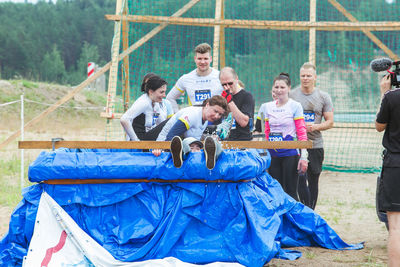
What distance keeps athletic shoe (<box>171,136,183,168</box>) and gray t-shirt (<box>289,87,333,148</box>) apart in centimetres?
228

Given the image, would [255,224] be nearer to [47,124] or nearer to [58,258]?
[58,258]

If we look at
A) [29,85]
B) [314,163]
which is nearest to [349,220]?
[314,163]

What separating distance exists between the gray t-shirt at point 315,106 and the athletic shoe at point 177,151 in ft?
7.48

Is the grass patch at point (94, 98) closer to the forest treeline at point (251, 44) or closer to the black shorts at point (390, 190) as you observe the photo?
the forest treeline at point (251, 44)

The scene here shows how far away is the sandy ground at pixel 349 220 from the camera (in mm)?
4582

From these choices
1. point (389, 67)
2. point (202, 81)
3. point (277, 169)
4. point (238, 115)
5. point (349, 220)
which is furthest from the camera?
point (349, 220)

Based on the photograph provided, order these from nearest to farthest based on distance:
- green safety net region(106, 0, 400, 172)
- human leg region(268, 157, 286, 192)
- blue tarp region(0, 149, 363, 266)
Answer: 1. blue tarp region(0, 149, 363, 266)
2. human leg region(268, 157, 286, 192)
3. green safety net region(106, 0, 400, 172)

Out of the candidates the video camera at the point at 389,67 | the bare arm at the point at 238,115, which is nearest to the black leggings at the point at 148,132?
the bare arm at the point at 238,115

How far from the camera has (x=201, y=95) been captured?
564 cm

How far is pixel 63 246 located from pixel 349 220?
3799 mm

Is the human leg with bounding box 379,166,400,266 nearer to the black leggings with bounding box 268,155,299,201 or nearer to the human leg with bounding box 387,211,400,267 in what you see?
the human leg with bounding box 387,211,400,267

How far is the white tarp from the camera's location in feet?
12.9

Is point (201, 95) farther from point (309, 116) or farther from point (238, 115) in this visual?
point (309, 116)

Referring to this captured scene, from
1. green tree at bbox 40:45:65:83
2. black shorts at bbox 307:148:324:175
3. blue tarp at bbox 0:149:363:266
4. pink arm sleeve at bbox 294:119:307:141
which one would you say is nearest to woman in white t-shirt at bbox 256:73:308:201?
pink arm sleeve at bbox 294:119:307:141
